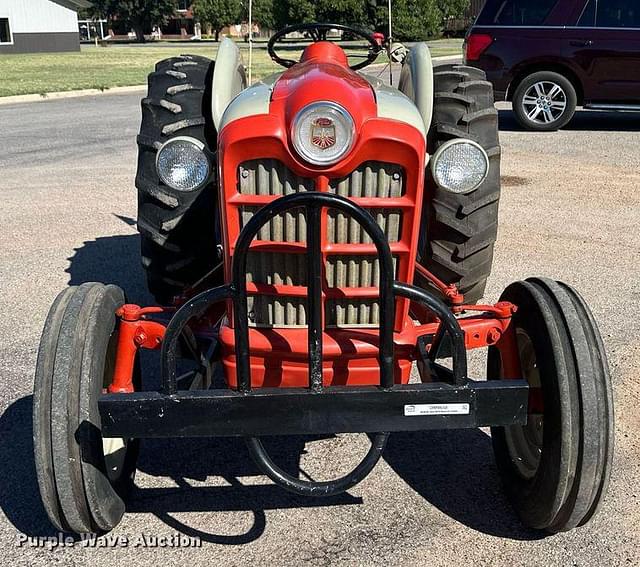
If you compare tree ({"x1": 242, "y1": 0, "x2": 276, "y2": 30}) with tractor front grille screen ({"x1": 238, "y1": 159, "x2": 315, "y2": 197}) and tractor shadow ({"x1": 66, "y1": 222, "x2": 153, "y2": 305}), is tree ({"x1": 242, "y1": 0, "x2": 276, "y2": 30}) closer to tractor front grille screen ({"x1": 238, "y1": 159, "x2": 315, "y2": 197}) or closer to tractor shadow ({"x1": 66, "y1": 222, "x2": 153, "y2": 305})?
tractor shadow ({"x1": 66, "y1": 222, "x2": 153, "y2": 305})

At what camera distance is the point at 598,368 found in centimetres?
262

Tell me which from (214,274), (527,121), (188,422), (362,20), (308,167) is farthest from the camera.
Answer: (362,20)

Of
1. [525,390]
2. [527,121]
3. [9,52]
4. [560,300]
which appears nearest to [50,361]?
[525,390]

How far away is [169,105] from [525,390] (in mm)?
2244

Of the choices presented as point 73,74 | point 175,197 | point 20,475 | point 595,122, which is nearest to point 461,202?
point 175,197

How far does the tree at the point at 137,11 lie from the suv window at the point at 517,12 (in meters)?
60.8

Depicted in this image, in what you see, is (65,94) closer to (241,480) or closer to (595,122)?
(595,122)

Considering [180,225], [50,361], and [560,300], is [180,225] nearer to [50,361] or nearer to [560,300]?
[50,361]

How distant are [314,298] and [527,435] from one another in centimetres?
116

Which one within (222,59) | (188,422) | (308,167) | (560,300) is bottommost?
(188,422)

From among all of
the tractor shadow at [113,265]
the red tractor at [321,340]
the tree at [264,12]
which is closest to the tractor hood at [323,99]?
the red tractor at [321,340]

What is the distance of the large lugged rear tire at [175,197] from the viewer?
3.71 metres

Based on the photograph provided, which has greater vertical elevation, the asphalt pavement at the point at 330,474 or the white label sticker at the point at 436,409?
the white label sticker at the point at 436,409

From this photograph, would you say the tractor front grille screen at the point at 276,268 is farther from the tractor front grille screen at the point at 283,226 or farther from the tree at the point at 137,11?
the tree at the point at 137,11
